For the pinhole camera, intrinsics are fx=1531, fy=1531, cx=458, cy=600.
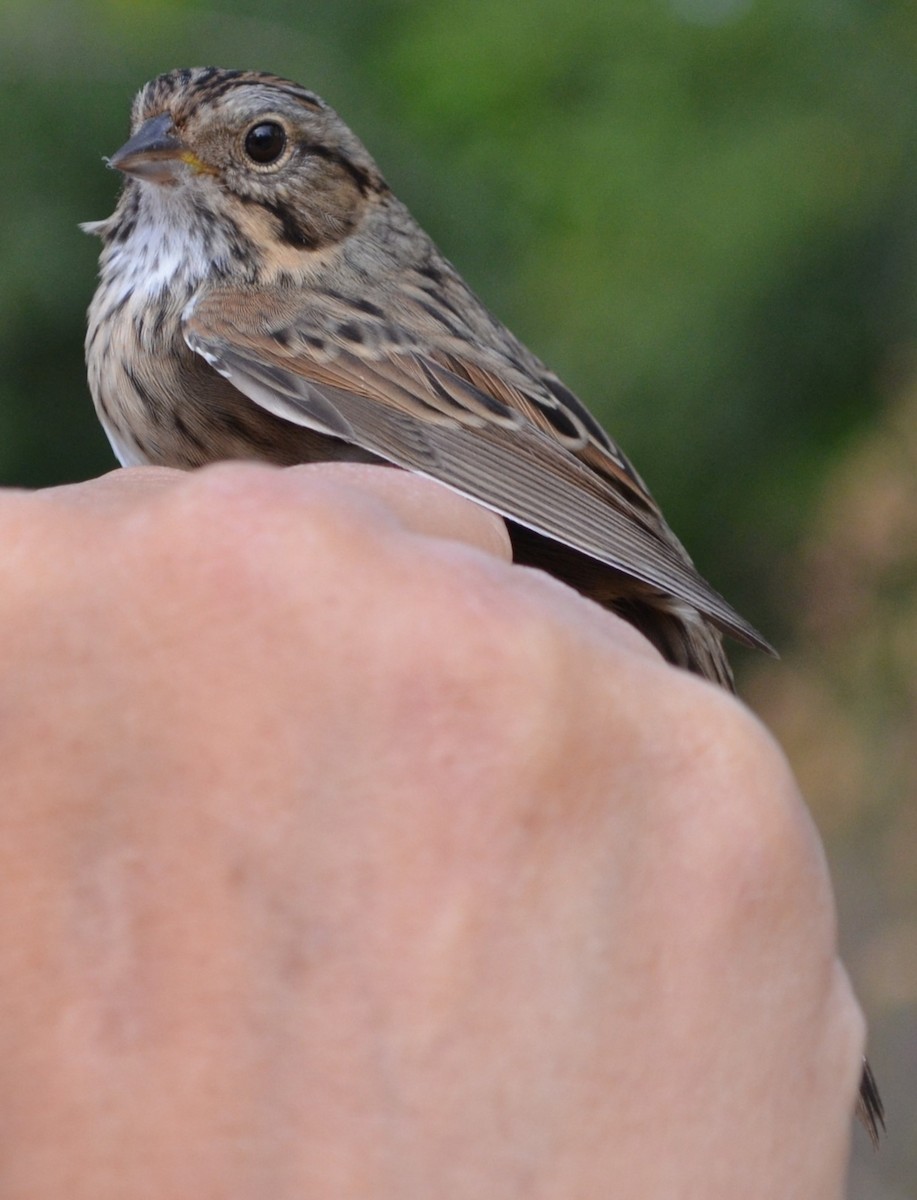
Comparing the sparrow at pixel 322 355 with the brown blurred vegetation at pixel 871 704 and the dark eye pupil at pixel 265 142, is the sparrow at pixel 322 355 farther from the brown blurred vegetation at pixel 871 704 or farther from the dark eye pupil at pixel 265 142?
the brown blurred vegetation at pixel 871 704

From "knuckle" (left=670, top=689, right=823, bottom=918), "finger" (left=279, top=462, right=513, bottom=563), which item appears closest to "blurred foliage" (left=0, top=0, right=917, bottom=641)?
"finger" (left=279, top=462, right=513, bottom=563)

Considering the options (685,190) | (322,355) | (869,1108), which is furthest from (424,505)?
(685,190)

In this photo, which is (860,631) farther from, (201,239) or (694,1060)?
(694,1060)

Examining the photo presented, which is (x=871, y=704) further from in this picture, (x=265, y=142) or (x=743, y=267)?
(x=265, y=142)

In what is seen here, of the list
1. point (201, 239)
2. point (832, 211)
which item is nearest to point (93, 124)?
point (201, 239)

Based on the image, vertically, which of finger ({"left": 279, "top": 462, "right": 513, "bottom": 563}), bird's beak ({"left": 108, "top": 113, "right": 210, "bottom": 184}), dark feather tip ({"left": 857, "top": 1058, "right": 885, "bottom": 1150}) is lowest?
dark feather tip ({"left": 857, "top": 1058, "right": 885, "bottom": 1150})

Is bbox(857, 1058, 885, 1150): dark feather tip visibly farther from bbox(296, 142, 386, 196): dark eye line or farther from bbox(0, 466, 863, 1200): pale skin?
bbox(296, 142, 386, 196): dark eye line
